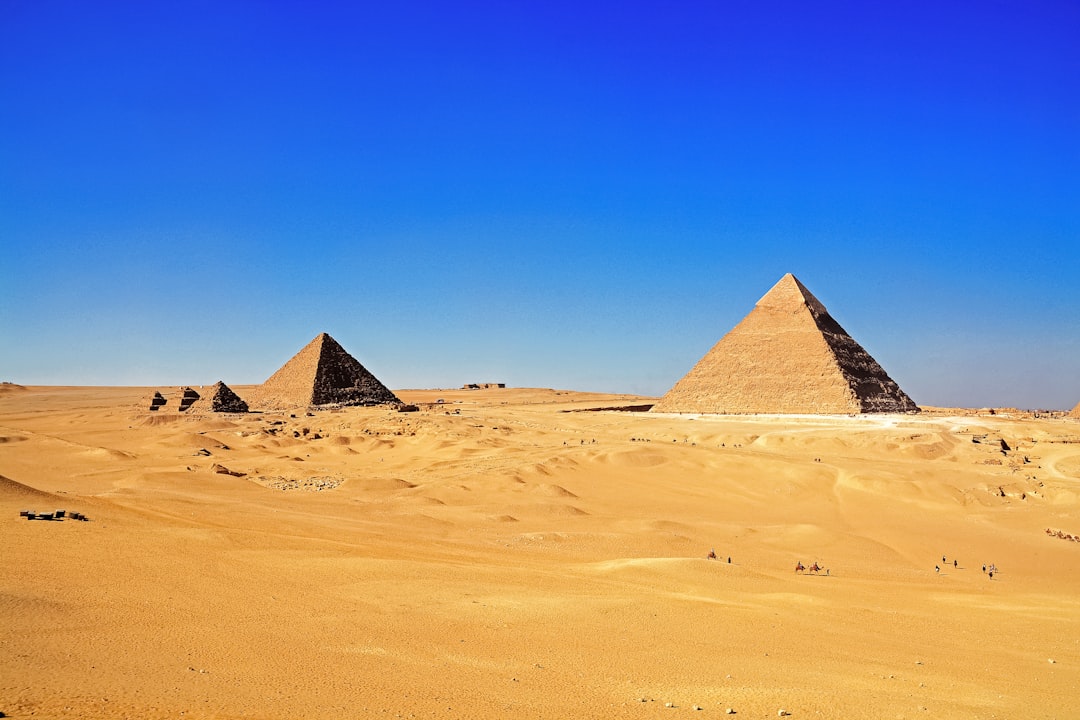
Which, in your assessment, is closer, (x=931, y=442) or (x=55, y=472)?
(x=55, y=472)

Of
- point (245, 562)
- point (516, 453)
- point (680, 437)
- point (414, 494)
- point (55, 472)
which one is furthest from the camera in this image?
point (680, 437)

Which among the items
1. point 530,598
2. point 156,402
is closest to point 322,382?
point 156,402

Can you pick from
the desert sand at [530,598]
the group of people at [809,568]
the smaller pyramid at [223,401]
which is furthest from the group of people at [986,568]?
the smaller pyramid at [223,401]

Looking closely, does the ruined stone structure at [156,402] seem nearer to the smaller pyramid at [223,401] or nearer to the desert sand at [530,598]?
the smaller pyramid at [223,401]

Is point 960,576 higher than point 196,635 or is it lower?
lower

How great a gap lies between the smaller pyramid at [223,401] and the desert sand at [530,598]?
26009 mm

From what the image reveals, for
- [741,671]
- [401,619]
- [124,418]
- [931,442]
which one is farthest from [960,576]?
[124,418]

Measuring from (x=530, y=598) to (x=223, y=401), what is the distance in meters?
44.4

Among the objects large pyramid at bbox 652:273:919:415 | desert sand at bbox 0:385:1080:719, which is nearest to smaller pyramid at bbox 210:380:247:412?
desert sand at bbox 0:385:1080:719

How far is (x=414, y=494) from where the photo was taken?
18344 millimetres

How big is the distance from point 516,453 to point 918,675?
20.3 meters

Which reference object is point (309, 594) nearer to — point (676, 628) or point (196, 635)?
point (196, 635)

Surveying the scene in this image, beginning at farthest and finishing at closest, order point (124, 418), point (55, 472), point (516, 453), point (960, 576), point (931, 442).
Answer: point (124, 418) < point (931, 442) < point (516, 453) < point (55, 472) < point (960, 576)

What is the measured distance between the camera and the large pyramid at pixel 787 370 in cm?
5150
